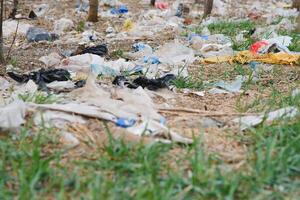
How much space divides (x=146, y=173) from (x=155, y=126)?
1.63 feet

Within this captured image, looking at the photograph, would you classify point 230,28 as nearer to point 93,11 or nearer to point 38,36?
point 38,36

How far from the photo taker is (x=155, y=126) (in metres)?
2.74

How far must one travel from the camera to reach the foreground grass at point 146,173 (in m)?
2.16

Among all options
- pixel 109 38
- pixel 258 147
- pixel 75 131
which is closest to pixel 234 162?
pixel 258 147

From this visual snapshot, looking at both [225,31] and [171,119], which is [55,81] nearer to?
[171,119]

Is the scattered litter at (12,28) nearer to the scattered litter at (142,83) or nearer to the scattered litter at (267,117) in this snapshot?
the scattered litter at (142,83)

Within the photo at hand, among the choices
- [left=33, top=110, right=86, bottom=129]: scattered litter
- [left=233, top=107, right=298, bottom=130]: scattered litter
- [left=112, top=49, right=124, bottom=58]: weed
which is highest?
[left=233, top=107, right=298, bottom=130]: scattered litter

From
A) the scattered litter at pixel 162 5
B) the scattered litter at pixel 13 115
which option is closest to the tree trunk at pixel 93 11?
the scattered litter at pixel 162 5

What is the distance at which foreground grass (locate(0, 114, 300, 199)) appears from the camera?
2156 millimetres

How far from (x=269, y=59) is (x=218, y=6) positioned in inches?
246

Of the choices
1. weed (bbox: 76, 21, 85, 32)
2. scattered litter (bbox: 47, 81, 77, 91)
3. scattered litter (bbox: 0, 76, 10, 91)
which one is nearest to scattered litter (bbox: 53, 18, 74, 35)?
weed (bbox: 76, 21, 85, 32)


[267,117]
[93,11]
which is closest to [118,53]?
[267,117]

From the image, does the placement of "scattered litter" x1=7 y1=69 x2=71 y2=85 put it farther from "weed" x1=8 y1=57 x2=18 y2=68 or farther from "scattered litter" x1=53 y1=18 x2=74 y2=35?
"scattered litter" x1=53 y1=18 x2=74 y2=35

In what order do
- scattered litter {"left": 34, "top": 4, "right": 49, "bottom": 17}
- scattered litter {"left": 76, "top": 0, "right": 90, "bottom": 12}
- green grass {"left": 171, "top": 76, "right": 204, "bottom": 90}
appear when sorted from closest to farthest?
green grass {"left": 171, "top": 76, "right": 204, "bottom": 90}, scattered litter {"left": 34, "top": 4, "right": 49, "bottom": 17}, scattered litter {"left": 76, "top": 0, "right": 90, "bottom": 12}
